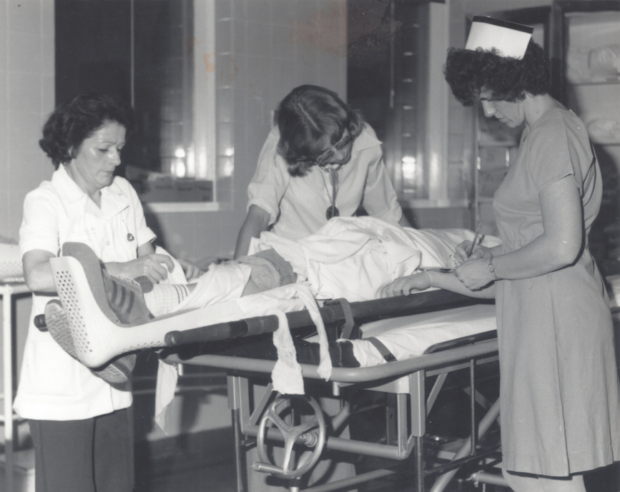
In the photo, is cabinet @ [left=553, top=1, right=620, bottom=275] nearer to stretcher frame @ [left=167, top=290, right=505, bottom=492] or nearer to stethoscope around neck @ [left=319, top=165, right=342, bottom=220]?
stethoscope around neck @ [left=319, top=165, right=342, bottom=220]

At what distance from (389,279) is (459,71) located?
2.27 feet

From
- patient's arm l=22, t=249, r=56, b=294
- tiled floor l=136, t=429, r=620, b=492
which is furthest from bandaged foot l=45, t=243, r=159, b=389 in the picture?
tiled floor l=136, t=429, r=620, b=492

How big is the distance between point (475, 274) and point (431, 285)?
0.25 metres

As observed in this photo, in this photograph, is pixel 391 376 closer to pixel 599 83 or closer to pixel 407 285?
pixel 407 285

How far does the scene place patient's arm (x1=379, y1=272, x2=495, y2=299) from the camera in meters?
2.38

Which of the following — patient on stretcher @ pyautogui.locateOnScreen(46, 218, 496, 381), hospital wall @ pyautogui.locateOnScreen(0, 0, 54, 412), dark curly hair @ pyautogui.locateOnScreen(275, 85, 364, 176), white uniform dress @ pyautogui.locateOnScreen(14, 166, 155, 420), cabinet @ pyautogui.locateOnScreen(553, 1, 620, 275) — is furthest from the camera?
cabinet @ pyautogui.locateOnScreen(553, 1, 620, 275)

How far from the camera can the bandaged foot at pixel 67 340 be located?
1812 millimetres

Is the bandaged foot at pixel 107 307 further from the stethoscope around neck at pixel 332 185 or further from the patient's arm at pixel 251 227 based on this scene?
the stethoscope around neck at pixel 332 185

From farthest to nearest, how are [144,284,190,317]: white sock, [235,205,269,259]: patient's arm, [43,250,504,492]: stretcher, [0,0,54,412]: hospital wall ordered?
[0,0,54,412]: hospital wall → [235,205,269,259]: patient's arm → [144,284,190,317]: white sock → [43,250,504,492]: stretcher

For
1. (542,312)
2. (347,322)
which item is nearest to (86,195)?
(347,322)

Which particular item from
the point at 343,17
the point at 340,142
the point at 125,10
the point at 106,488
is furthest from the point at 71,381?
the point at 343,17

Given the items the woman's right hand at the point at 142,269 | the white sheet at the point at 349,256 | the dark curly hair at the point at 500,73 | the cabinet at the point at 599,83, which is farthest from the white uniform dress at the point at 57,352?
the cabinet at the point at 599,83

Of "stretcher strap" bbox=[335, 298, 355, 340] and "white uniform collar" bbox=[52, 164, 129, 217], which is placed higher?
"white uniform collar" bbox=[52, 164, 129, 217]

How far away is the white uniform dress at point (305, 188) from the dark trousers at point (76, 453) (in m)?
1.02
